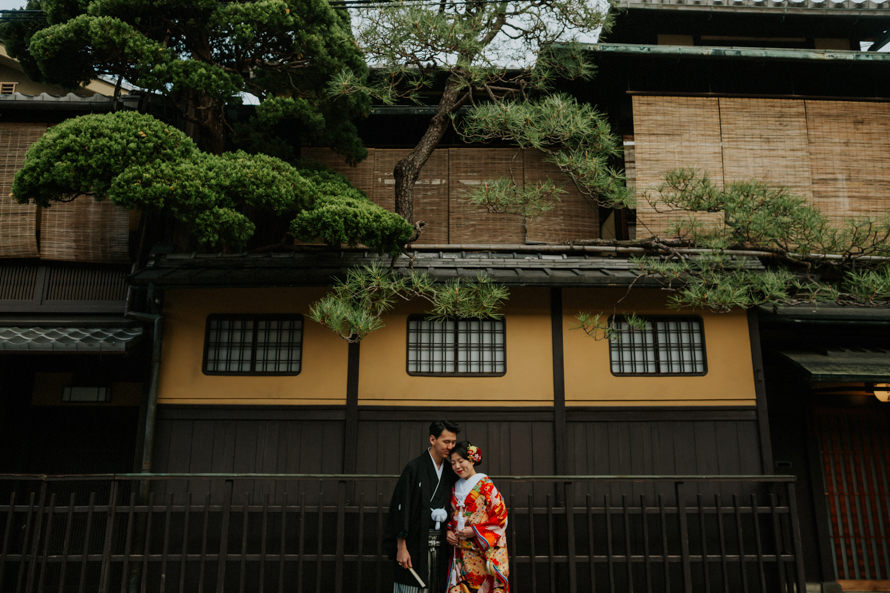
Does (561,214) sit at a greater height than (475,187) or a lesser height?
lesser

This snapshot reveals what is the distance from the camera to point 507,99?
9.53 meters

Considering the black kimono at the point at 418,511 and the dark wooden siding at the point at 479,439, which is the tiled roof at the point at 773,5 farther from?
the black kimono at the point at 418,511

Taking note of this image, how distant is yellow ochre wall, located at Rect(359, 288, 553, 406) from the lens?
7.94 metres

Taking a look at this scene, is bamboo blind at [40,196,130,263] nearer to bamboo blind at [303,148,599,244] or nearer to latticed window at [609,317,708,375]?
bamboo blind at [303,148,599,244]

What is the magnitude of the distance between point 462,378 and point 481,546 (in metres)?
3.31

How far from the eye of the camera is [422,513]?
4.92m

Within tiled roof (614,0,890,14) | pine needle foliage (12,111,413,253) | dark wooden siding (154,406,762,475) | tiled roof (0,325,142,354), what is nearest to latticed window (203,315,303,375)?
dark wooden siding (154,406,762,475)

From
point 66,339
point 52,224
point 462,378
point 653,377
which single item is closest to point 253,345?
point 66,339

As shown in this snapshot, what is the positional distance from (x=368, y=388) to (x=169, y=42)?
5.66 m

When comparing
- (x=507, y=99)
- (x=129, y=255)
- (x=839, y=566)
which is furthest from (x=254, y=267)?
(x=839, y=566)

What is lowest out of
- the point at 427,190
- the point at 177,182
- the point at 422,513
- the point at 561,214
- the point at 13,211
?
the point at 422,513

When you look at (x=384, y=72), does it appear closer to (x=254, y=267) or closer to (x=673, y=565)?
(x=254, y=267)

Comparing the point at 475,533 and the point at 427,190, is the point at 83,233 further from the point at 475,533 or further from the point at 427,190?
the point at 475,533

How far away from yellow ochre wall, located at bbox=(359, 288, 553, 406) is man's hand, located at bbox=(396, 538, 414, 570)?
3.06 metres
